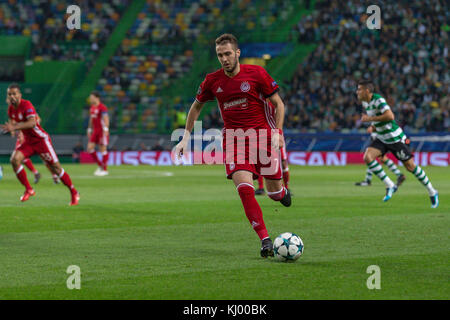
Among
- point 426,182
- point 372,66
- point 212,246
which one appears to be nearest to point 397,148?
point 426,182

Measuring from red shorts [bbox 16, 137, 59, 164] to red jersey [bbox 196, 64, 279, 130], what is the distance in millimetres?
6523

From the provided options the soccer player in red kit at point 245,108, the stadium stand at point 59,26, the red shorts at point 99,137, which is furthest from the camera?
the stadium stand at point 59,26

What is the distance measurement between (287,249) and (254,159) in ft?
4.35

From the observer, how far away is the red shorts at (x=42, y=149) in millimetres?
15070

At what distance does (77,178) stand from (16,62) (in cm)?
1798

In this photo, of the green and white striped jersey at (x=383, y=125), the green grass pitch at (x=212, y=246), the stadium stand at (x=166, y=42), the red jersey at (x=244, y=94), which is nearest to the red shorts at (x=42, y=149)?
→ the green grass pitch at (x=212, y=246)

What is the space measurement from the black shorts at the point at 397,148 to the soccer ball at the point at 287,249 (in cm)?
751

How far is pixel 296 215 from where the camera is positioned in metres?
13.3

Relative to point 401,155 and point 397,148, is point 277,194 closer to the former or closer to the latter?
point 401,155

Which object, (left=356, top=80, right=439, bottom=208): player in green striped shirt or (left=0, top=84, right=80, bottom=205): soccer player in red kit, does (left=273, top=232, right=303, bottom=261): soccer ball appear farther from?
(left=0, top=84, right=80, bottom=205): soccer player in red kit

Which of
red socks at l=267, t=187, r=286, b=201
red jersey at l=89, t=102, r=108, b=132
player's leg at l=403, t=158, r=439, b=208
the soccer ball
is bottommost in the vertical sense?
the soccer ball

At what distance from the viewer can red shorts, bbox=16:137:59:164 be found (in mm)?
15070

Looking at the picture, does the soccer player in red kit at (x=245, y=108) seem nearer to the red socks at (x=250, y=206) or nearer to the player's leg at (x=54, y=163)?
the red socks at (x=250, y=206)

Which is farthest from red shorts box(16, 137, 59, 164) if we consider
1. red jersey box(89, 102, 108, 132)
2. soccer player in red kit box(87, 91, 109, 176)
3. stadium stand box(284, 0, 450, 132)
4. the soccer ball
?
stadium stand box(284, 0, 450, 132)
